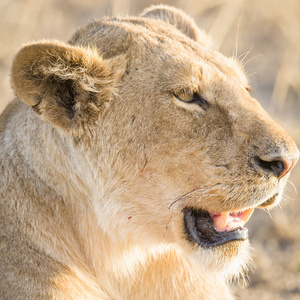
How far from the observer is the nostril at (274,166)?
6.67 feet

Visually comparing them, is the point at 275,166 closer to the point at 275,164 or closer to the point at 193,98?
the point at 275,164

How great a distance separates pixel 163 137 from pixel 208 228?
41 centimetres

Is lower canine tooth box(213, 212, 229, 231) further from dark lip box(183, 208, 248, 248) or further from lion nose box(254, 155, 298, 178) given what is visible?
lion nose box(254, 155, 298, 178)

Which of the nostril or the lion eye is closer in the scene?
the nostril

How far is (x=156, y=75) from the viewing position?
2.23m

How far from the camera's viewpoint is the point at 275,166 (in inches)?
80.5

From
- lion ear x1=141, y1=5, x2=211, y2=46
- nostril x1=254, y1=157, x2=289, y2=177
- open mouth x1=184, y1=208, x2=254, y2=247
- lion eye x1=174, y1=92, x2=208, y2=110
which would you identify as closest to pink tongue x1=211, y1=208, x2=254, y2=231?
open mouth x1=184, y1=208, x2=254, y2=247

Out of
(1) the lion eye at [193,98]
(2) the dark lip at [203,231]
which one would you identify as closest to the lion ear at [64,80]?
(1) the lion eye at [193,98]

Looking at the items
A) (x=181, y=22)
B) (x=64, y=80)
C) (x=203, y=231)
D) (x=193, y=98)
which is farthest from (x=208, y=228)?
(x=181, y=22)

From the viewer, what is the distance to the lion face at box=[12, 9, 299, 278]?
2076 millimetres

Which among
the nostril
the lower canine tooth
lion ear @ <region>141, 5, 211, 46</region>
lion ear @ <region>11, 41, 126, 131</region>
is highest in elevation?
lion ear @ <region>141, 5, 211, 46</region>

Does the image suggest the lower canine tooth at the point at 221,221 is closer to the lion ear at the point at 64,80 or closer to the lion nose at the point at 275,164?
the lion nose at the point at 275,164

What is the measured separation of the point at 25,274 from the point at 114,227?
394mm

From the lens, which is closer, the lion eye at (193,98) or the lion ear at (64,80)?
the lion ear at (64,80)
